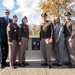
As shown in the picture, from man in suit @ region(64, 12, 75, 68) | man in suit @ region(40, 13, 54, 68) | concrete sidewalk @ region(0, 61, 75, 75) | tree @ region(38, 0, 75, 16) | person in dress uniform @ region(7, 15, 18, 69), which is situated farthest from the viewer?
tree @ region(38, 0, 75, 16)

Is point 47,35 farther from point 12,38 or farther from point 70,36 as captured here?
point 12,38

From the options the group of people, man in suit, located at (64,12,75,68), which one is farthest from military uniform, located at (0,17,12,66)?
man in suit, located at (64,12,75,68)

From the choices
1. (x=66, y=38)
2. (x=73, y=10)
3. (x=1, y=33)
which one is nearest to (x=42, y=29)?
(x=66, y=38)

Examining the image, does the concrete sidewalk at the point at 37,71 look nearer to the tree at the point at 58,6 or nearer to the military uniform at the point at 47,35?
the military uniform at the point at 47,35

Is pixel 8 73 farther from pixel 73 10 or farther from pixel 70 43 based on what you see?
pixel 73 10

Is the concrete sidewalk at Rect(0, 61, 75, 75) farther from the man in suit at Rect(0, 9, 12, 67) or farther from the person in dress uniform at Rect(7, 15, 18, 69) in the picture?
the man in suit at Rect(0, 9, 12, 67)

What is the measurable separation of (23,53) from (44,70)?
1.31m

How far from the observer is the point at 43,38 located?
9.04 metres

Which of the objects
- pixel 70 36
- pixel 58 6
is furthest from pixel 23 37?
pixel 58 6

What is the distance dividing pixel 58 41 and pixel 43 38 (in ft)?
1.97

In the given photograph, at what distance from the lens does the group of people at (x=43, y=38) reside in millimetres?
8797

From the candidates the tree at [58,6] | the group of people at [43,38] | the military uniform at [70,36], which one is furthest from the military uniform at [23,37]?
the tree at [58,6]

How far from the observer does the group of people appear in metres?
8.80

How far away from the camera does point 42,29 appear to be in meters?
8.99
